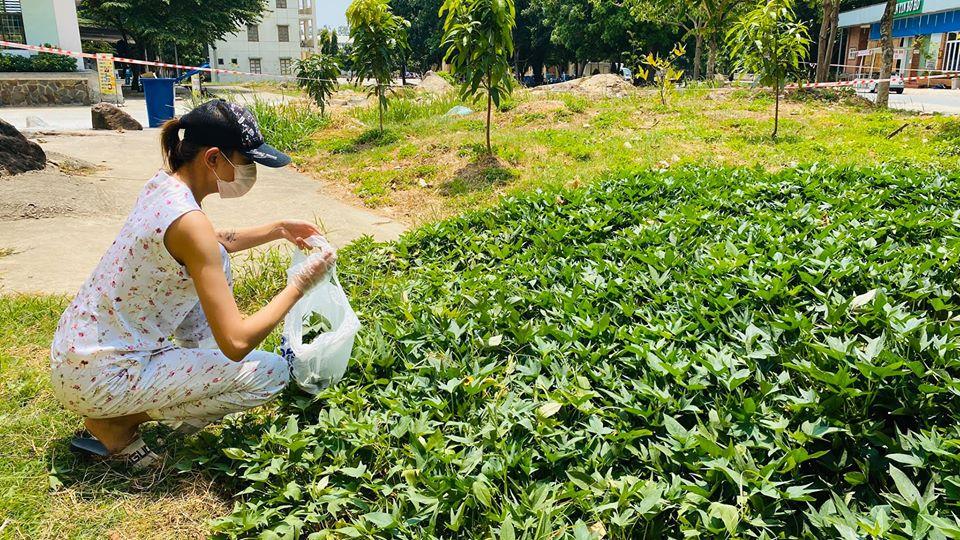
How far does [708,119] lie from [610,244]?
27.2ft

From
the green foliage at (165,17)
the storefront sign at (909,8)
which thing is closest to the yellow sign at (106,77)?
the green foliage at (165,17)

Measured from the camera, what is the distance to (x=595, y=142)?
9.62 metres

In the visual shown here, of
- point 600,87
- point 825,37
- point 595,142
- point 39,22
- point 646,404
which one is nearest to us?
point 646,404

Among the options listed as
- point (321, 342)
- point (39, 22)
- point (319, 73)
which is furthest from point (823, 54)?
point (39, 22)

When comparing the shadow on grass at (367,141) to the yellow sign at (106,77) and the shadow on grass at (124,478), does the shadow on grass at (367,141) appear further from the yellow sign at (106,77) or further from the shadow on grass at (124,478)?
the yellow sign at (106,77)

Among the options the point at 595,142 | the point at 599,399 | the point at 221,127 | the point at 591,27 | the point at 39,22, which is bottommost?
the point at 599,399

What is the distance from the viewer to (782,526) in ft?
6.33

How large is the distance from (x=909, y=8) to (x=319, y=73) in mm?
33814

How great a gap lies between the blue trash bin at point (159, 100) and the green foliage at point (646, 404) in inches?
575

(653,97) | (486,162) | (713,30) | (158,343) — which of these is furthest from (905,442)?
(713,30)

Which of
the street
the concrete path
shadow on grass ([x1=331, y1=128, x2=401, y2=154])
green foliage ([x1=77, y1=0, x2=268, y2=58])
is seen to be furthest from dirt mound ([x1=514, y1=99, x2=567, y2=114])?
green foliage ([x1=77, y1=0, x2=268, y2=58])

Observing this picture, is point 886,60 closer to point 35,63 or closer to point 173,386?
point 173,386

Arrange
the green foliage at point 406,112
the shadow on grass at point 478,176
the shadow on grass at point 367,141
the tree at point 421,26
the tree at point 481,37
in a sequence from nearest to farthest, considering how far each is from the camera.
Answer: the shadow on grass at point 478,176 → the tree at point 481,37 → the shadow on grass at point 367,141 → the green foliage at point 406,112 → the tree at point 421,26

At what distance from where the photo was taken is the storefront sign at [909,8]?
111 feet
